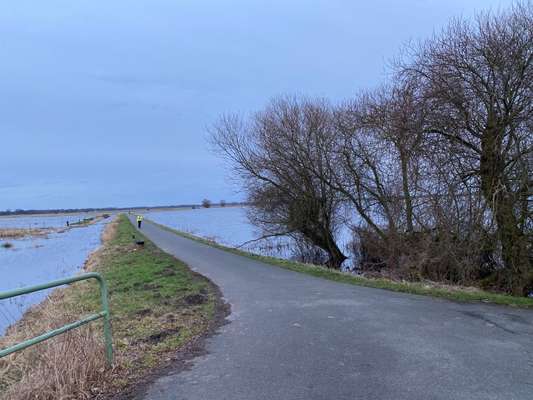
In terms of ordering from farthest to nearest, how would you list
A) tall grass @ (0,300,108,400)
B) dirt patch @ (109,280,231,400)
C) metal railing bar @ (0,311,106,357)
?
1. dirt patch @ (109,280,231,400)
2. tall grass @ (0,300,108,400)
3. metal railing bar @ (0,311,106,357)

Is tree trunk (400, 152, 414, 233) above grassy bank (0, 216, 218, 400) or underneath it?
above

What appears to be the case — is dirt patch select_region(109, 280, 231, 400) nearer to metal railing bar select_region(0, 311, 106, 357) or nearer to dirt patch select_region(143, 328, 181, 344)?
dirt patch select_region(143, 328, 181, 344)

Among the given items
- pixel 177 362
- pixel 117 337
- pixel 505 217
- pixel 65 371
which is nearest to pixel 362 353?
pixel 177 362

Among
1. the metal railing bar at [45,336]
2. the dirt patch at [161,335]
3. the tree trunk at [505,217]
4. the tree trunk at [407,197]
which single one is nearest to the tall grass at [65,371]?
the metal railing bar at [45,336]

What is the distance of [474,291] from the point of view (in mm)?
9516

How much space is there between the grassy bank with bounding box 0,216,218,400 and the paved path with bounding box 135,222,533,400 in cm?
60

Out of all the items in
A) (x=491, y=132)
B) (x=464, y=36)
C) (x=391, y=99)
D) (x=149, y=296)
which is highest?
(x=464, y=36)

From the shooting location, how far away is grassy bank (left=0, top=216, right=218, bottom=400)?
4.35 meters

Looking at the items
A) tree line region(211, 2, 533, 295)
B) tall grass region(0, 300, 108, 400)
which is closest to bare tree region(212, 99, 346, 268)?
tree line region(211, 2, 533, 295)

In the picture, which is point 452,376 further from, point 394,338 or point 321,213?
point 321,213

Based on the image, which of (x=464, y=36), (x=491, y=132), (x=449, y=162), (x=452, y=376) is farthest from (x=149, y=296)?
(x=464, y=36)

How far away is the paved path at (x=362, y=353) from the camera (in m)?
4.21

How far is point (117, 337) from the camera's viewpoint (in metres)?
6.75

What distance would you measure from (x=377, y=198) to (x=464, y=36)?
733cm
